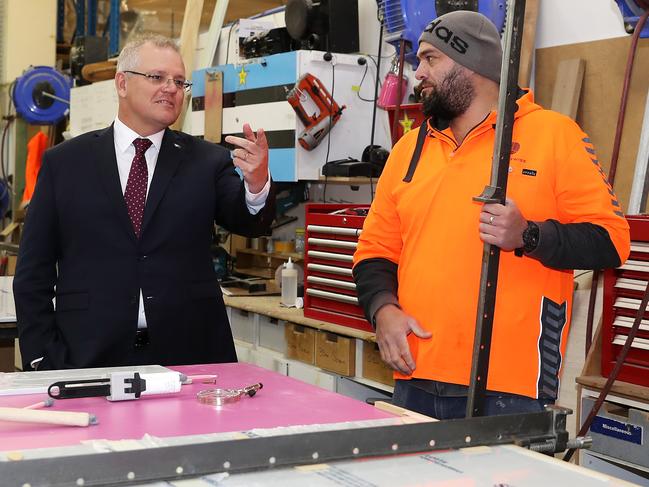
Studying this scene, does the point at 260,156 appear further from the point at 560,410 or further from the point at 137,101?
the point at 560,410

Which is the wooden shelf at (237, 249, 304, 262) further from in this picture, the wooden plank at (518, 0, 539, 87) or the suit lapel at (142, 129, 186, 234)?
the suit lapel at (142, 129, 186, 234)

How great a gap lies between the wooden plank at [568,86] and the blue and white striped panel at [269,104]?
1.21 m

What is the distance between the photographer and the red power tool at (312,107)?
3.95 meters

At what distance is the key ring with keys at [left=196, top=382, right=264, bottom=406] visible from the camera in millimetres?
1627

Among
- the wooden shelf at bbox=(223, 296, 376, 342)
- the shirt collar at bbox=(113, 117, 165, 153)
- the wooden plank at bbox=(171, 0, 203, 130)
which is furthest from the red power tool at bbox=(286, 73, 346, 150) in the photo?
the shirt collar at bbox=(113, 117, 165, 153)

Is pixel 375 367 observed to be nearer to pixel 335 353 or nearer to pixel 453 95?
pixel 335 353

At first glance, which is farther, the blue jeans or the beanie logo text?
the beanie logo text

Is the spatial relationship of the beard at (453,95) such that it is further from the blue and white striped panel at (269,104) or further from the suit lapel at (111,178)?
the blue and white striped panel at (269,104)

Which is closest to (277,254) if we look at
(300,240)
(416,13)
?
(300,240)

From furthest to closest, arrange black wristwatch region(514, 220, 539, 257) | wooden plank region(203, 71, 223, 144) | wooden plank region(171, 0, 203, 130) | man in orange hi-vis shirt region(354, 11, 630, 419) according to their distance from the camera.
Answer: wooden plank region(171, 0, 203, 130)
wooden plank region(203, 71, 223, 144)
man in orange hi-vis shirt region(354, 11, 630, 419)
black wristwatch region(514, 220, 539, 257)

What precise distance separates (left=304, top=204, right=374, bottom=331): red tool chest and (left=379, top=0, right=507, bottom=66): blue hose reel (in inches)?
26.9

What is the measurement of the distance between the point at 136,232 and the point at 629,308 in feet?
4.68

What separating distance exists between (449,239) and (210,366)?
0.61m

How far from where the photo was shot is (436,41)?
2166mm
